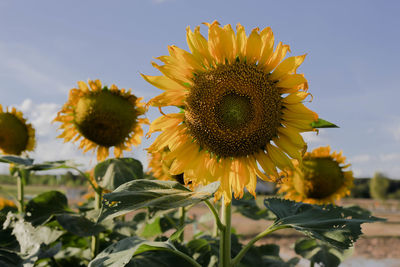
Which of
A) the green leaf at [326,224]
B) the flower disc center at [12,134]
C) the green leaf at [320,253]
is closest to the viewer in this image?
the green leaf at [326,224]

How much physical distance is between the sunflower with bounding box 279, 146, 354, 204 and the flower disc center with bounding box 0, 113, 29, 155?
2.39 metres

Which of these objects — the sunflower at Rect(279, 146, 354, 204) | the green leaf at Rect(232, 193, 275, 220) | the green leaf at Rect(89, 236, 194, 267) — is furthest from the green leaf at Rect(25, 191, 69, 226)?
the sunflower at Rect(279, 146, 354, 204)

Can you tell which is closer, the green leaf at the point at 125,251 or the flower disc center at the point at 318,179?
the green leaf at the point at 125,251

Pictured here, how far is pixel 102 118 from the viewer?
2.57 metres

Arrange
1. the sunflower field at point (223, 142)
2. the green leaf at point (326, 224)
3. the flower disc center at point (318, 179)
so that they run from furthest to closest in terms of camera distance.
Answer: the flower disc center at point (318, 179) < the sunflower field at point (223, 142) < the green leaf at point (326, 224)

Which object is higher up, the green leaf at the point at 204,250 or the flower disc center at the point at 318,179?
the flower disc center at the point at 318,179

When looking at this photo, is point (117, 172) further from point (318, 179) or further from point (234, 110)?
point (318, 179)

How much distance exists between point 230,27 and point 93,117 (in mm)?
1482

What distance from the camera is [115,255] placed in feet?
4.19

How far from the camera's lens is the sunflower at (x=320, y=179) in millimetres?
3115

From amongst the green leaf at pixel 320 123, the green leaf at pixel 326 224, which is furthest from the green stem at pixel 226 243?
the green leaf at pixel 320 123

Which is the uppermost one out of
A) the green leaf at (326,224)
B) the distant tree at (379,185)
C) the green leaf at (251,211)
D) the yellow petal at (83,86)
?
the yellow petal at (83,86)

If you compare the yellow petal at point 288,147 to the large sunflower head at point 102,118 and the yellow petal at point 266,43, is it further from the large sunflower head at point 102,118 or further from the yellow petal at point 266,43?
the large sunflower head at point 102,118

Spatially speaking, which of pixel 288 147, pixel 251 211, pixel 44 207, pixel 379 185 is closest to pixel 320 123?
pixel 288 147
